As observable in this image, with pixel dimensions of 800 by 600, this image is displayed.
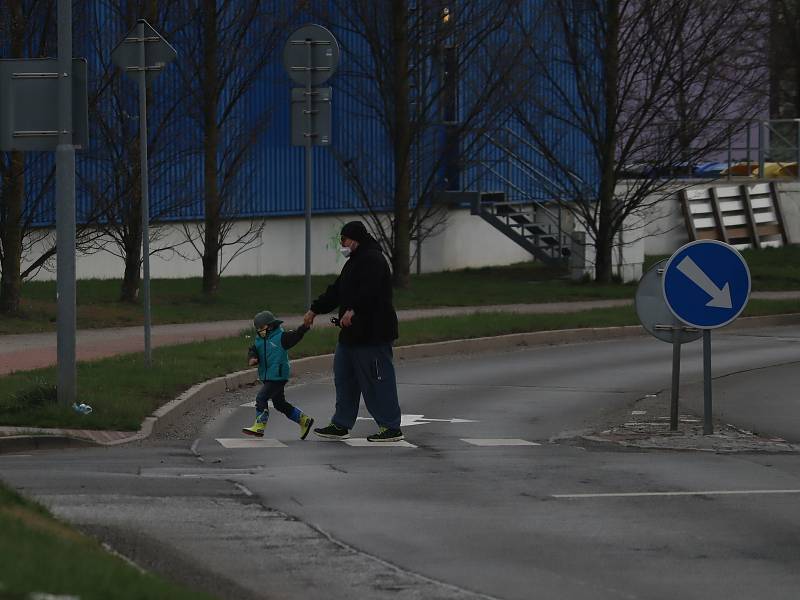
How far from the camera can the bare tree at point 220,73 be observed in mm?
27125

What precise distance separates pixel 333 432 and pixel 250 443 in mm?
722

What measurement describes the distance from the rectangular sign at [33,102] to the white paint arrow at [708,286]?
4824 millimetres

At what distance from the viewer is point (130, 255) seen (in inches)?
1020

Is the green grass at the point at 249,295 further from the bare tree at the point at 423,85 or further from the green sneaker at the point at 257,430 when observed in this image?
the green sneaker at the point at 257,430

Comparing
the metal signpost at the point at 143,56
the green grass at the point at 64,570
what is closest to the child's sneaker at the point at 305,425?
the metal signpost at the point at 143,56

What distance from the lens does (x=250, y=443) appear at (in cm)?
1234

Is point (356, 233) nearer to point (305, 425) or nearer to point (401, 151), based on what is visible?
point (305, 425)

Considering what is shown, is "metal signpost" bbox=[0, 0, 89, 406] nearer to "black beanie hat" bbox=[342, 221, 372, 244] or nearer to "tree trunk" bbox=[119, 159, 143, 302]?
"black beanie hat" bbox=[342, 221, 372, 244]

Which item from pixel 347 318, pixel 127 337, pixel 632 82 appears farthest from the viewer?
pixel 632 82

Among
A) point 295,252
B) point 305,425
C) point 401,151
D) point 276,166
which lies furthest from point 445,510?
point 295,252

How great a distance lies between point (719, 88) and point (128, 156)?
13.5 m

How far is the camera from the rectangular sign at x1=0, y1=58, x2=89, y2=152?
13.0m

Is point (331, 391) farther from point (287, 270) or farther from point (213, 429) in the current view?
point (287, 270)

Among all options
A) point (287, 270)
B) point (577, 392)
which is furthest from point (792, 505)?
point (287, 270)
